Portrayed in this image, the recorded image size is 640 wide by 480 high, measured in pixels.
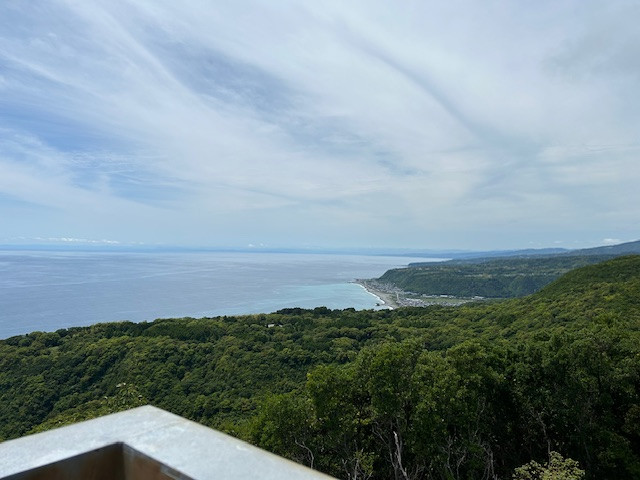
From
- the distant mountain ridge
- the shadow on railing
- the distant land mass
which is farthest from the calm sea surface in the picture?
the shadow on railing

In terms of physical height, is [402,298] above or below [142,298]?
below

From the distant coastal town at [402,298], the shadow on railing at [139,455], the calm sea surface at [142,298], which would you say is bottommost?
the distant coastal town at [402,298]

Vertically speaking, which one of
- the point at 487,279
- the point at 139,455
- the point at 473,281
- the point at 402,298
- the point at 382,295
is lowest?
the point at 402,298

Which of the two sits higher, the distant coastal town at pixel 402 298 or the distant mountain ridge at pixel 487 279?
the distant mountain ridge at pixel 487 279

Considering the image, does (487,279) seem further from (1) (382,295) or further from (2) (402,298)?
(1) (382,295)

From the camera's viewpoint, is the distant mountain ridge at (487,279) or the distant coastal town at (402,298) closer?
the distant coastal town at (402,298)

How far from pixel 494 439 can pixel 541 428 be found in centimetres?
132

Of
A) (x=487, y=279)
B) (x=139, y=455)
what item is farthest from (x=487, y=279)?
(x=139, y=455)

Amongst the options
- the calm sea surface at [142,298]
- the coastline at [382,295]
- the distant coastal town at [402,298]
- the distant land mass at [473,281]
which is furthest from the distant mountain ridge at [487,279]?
the calm sea surface at [142,298]

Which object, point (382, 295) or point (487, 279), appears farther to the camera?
point (487, 279)

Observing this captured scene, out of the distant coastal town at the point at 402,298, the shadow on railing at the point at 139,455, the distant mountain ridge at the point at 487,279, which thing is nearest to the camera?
the shadow on railing at the point at 139,455

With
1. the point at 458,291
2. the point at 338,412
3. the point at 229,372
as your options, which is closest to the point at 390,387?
the point at 338,412

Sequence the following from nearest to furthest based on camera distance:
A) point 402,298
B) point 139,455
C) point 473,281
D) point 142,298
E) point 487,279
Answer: point 139,455 < point 142,298 < point 402,298 < point 473,281 < point 487,279

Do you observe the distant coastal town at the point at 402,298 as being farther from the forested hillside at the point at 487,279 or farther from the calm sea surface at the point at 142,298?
the forested hillside at the point at 487,279
